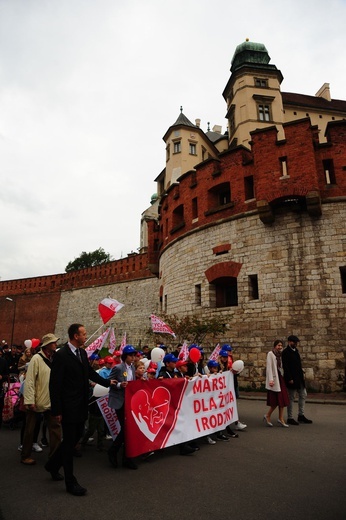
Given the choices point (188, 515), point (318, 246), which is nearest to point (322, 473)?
point (188, 515)

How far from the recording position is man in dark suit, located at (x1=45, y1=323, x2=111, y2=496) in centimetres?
399

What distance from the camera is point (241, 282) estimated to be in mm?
14055

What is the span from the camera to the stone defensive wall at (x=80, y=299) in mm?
33156

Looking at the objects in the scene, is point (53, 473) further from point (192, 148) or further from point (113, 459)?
point (192, 148)

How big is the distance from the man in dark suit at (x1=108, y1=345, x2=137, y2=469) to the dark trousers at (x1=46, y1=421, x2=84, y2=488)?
90cm

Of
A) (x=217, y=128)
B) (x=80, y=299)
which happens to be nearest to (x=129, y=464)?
(x=80, y=299)

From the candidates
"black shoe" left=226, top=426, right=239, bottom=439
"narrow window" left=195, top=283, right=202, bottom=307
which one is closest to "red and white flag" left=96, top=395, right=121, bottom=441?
"black shoe" left=226, top=426, right=239, bottom=439

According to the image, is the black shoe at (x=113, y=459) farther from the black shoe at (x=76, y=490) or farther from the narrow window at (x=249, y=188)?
the narrow window at (x=249, y=188)

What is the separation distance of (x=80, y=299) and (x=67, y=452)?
122 ft

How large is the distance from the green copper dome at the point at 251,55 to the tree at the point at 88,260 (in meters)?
38.1

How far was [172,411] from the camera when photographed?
5828mm

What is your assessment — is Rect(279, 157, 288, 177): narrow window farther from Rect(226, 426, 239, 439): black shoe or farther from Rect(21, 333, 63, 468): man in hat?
Rect(21, 333, 63, 468): man in hat

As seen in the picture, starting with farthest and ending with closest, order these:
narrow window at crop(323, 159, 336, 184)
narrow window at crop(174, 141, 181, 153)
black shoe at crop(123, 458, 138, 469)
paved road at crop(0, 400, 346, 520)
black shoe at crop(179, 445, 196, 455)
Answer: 1. narrow window at crop(174, 141, 181, 153)
2. narrow window at crop(323, 159, 336, 184)
3. black shoe at crop(179, 445, 196, 455)
4. black shoe at crop(123, 458, 138, 469)
5. paved road at crop(0, 400, 346, 520)

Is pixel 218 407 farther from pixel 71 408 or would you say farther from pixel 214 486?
pixel 71 408
